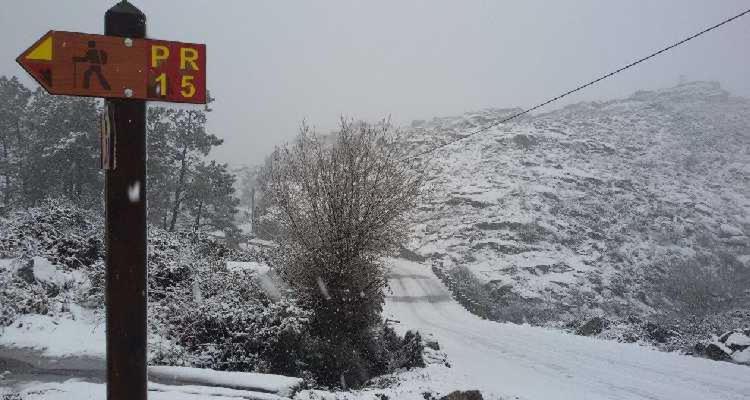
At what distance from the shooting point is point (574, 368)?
15.2 meters

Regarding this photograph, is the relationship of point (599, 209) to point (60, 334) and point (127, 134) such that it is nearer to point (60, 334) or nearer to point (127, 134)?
point (60, 334)

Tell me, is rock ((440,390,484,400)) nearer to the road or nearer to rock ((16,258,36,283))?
the road

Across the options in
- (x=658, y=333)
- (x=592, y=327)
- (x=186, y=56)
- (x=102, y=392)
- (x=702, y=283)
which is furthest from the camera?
(x=702, y=283)

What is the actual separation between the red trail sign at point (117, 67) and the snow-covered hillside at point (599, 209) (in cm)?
2127

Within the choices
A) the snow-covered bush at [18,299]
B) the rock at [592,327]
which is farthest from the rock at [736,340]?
the snow-covered bush at [18,299]

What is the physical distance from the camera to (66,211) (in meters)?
16.8

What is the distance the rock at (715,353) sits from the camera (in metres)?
15.5

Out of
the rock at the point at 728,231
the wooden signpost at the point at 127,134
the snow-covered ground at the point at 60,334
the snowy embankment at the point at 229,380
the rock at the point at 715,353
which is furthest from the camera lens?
the rock at the point at 728,231

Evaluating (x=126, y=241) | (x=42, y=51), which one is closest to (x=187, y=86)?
(x=42, y=51)

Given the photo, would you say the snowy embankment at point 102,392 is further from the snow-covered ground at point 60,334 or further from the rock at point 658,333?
the rock at point 658,333

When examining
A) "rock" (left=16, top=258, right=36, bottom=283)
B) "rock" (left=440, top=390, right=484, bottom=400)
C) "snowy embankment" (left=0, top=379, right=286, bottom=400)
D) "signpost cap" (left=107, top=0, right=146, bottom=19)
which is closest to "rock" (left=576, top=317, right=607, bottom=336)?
"rock" (left=440, top=390, right=484, bottom=400)

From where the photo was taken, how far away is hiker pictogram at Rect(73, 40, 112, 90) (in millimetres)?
3126

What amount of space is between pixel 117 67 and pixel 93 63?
0.14m

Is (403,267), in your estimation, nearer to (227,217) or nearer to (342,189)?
(227,217)
